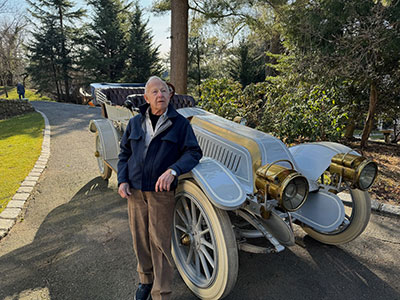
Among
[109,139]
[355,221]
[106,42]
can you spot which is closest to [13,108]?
[106,42]

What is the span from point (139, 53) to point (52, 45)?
905 cm

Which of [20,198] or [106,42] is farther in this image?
[106,42]

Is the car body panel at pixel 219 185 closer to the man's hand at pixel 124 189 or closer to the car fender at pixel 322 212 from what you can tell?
the man's hand at pixel 124 189

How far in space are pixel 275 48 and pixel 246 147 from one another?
1027 centimetres

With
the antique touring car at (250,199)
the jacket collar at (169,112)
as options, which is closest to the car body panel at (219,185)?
the antique touring car at (250,199)

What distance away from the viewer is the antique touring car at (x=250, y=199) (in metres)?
1.81

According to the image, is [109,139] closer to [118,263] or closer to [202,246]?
[118,263]

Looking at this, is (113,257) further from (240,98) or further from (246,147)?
(240,98)

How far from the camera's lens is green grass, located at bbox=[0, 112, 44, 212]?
4223 millimetres

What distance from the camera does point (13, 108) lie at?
14664mm

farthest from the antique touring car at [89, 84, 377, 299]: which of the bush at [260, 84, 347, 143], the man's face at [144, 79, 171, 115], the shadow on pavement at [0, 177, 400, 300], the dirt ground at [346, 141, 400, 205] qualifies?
the bush at [260, 84, 347, 143]

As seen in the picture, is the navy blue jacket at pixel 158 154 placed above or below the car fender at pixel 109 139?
above

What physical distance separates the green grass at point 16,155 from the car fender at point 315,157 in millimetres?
3919

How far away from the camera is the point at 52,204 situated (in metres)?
3.77
